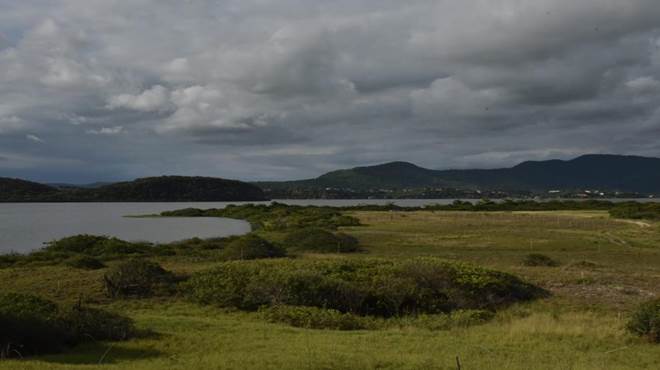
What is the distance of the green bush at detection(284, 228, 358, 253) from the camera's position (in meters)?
49.1

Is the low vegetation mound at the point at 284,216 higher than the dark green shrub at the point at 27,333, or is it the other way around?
the dark green shrub at the point at 27,333

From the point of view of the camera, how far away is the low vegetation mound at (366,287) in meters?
24.5

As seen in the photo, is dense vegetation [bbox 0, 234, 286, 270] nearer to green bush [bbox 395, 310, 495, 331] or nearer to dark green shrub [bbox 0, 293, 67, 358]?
dark green shrub [bbox 0, 293, 67, 358]

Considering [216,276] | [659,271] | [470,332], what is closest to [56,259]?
[216,276]

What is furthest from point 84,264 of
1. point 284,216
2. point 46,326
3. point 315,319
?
point 284,216

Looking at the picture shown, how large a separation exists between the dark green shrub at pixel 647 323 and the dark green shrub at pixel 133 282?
18.7 m

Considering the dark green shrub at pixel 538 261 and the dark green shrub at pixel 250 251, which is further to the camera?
the dark green shrub at pixel 250 251

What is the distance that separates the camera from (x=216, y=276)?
1054 inches

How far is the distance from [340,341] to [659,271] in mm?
27718

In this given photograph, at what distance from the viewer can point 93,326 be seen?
16.0 m

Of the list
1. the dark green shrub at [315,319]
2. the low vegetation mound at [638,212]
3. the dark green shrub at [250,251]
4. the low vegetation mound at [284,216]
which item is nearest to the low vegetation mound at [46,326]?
the dark green shrub at [315,319]

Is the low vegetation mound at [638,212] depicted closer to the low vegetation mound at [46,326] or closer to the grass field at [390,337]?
the grass field at [390,337]

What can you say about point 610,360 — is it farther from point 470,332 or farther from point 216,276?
point 216,276

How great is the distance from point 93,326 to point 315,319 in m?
7.49
